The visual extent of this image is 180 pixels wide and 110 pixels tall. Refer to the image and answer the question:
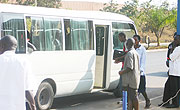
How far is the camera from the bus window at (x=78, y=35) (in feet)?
30.7

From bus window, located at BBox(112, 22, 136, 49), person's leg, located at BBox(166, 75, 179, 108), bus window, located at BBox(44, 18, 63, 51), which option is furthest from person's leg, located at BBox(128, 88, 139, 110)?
bus window, located at BBox(112, 22, 136, 49)

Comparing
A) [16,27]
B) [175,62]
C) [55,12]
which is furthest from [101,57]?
[16,27]

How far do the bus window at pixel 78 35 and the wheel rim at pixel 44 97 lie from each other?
1303mm

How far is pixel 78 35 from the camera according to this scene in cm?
968

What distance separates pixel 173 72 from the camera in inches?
346

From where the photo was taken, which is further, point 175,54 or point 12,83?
point 175,54

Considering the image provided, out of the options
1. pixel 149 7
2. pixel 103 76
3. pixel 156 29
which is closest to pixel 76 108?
pixel 103 76

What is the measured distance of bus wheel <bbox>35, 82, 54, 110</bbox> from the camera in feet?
27.8

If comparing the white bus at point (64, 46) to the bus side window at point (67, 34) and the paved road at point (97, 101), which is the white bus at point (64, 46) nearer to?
the bus side window at point (67, 34)

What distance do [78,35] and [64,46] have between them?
2.39 feet

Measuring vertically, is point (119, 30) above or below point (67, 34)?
above

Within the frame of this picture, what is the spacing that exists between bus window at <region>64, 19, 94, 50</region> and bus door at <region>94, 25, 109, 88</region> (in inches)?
14.5

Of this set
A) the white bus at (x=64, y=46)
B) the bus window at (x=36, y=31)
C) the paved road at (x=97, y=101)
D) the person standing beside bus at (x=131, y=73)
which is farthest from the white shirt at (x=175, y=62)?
the bus window at (x=36, y=31)

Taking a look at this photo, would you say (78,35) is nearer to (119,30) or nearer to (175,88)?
(119,30)
